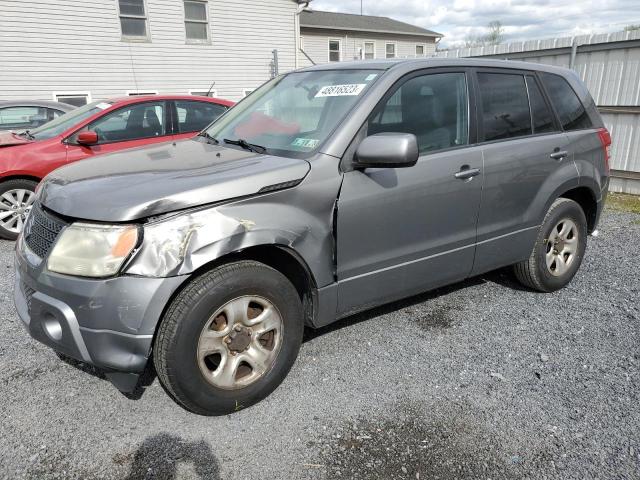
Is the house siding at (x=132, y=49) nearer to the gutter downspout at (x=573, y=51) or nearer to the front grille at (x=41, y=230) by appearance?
the gutter downspout at (x=573, y=51)

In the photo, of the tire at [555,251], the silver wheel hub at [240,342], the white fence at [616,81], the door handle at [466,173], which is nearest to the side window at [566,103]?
the tire at [555,251]

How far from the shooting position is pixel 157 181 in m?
2.47

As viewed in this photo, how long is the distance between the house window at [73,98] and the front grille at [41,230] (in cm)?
1255

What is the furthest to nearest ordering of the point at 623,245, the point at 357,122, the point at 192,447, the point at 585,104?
the point at 623,245, the point at 585,104, the point at 357,122, the point at 192,447

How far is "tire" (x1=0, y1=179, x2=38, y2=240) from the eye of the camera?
5.68 meters

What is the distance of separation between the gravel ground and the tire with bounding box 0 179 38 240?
239cm

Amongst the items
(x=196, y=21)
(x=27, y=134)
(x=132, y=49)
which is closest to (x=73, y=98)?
(x=132, y=49)

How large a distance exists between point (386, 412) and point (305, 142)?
5.17 feet

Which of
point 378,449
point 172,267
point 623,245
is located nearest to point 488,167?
point 378,449

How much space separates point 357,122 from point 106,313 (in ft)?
5.48

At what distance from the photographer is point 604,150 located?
13.7 ft

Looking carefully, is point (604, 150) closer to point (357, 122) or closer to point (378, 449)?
point (357, 122)

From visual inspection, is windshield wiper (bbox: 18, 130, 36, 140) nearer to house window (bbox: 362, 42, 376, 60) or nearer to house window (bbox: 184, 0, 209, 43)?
house window (bbox: 184, 0, 209, 43)

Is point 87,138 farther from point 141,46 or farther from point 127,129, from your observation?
point 141,46
